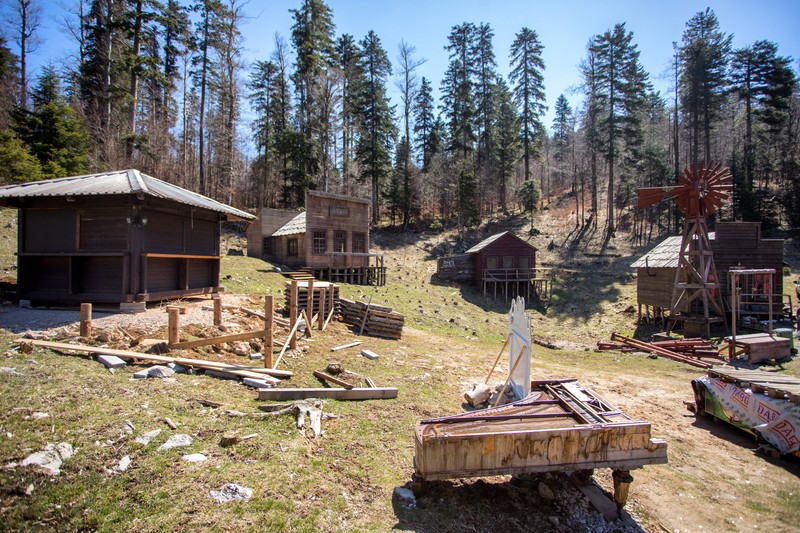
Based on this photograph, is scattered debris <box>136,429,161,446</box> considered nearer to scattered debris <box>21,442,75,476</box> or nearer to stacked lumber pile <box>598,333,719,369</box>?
scattered debris <box>21,442,75,476</box>

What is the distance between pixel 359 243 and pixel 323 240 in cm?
322

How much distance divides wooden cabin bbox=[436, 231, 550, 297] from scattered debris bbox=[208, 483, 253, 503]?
2714 centimetres

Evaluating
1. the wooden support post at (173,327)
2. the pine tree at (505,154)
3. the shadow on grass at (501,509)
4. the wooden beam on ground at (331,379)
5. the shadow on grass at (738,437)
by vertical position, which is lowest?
the shadow on grass at (738,437)

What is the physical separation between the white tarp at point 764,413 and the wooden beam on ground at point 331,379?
26.3 ft

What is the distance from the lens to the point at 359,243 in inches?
1131

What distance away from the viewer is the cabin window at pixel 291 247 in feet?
92.0

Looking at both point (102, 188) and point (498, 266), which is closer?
point (102, 188)

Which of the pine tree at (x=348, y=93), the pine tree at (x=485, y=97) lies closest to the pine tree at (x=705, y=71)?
the pine tree at (x=485, y=97)

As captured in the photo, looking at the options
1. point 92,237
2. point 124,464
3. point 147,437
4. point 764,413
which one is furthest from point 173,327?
point 764,413

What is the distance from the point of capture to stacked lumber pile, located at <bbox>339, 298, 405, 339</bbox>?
14586 millimetres

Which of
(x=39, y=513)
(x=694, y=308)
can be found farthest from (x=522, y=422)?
(x=694, y=308)

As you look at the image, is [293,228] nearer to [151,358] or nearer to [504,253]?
[504,253]

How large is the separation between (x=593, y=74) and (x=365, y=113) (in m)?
24.8

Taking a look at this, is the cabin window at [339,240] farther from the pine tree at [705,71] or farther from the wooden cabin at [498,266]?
the pine tree at [705,71]
